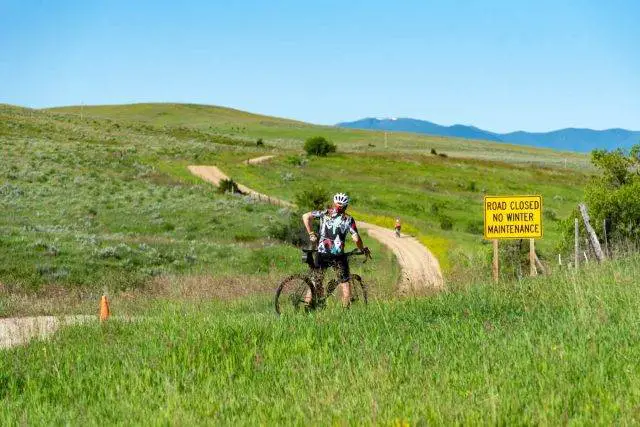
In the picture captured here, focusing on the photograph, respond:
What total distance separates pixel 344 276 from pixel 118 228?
29.7m

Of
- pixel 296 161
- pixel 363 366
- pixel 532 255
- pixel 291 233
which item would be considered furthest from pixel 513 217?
pixel 296 161

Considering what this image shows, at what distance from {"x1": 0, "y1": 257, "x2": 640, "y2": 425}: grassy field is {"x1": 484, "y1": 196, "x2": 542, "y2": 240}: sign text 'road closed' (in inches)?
292

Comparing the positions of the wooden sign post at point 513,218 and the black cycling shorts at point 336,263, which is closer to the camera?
the black cycling shorts at point 336,263

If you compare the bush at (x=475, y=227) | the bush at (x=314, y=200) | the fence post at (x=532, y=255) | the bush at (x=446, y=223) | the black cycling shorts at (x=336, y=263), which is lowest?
the bush at (x=475, y=227)

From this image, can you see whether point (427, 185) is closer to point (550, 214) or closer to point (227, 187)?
point (550, 214)

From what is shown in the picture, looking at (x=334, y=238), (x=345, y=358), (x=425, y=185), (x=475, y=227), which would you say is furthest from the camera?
(x=425, y=185)

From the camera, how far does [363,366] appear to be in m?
7.14

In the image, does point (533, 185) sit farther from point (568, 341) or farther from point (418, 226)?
point (568, 341)

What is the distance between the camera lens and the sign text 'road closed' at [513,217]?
59.5 feet

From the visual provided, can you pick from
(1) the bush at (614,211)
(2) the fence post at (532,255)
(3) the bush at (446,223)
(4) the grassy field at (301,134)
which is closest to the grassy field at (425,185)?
(3) the bush at (446,223)

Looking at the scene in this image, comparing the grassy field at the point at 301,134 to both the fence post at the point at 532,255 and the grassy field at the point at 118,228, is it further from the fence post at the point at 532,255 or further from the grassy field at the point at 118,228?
the fence post at the point at 532,255

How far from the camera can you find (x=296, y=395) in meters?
6.45

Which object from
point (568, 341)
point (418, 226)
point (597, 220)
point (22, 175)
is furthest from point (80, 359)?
point (22, 175)

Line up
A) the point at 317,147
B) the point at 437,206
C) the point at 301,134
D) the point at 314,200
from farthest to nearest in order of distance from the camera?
the point at 301,134, the point at 317,147, the point at 437,206, the point at 314,200
